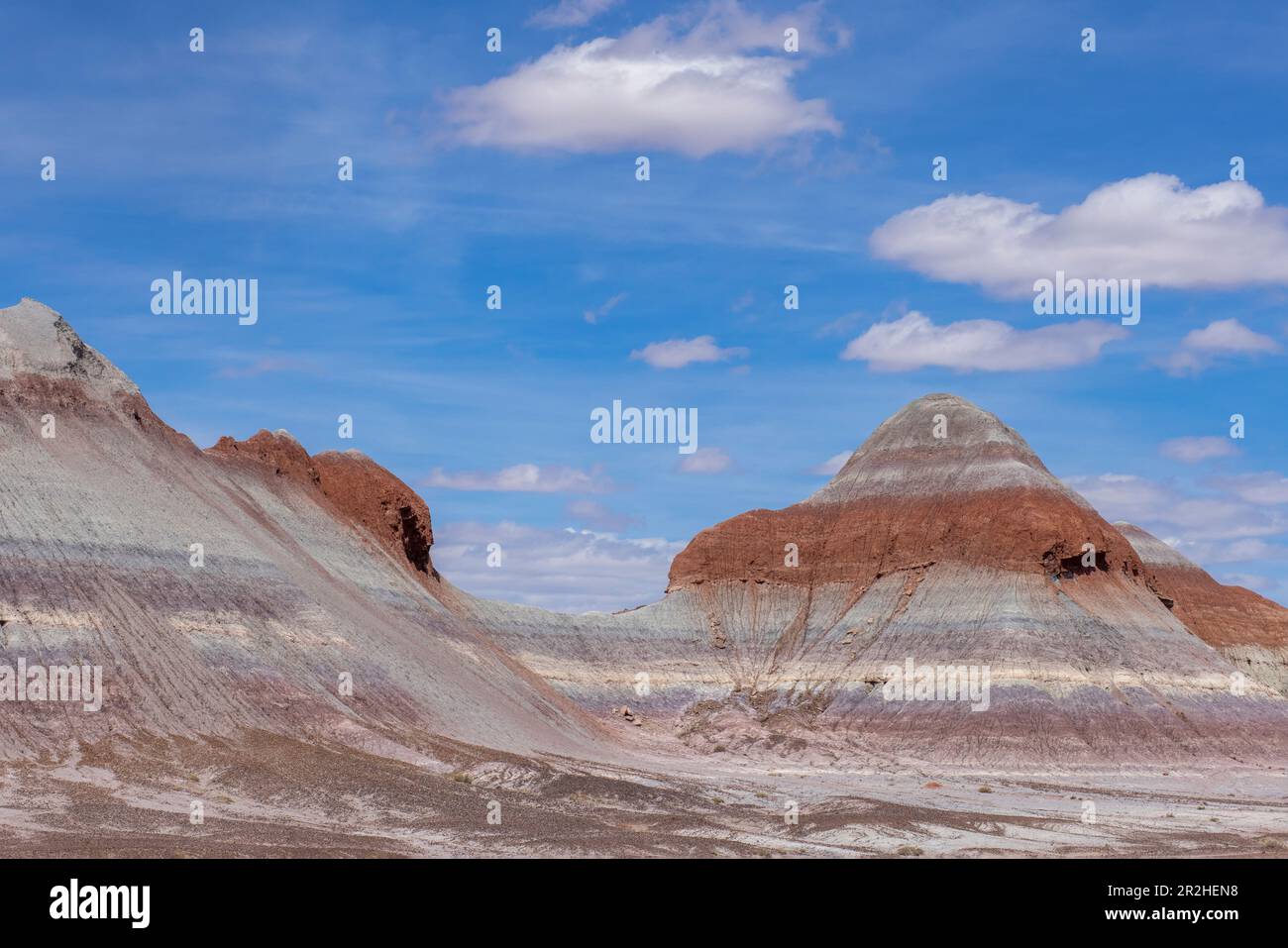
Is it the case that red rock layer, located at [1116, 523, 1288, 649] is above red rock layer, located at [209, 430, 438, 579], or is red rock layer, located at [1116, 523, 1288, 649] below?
below

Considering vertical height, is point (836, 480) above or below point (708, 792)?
above

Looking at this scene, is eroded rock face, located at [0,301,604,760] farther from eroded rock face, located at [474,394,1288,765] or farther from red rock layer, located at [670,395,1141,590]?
red rock layer, located at [670,395,1141,590]

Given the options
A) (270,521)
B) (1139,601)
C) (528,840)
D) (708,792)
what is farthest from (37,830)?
(1139,601)

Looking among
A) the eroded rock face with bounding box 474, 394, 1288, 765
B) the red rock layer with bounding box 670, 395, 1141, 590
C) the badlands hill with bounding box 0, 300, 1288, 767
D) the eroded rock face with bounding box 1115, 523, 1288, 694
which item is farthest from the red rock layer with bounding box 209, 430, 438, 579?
the eroded rock face with bounding box 1115, 523, 1288, 694

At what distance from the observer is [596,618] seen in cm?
9838

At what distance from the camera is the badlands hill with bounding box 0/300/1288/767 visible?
55.5 metres

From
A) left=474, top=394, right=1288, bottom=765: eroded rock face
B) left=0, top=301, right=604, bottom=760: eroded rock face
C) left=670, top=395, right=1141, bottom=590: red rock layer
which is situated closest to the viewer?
left=0, top=301, right=604, bottom=760: eroded rock face

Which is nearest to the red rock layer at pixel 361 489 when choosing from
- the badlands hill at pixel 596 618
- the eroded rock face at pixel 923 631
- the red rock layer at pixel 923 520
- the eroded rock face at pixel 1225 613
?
the badlands hill at pixel 596 618

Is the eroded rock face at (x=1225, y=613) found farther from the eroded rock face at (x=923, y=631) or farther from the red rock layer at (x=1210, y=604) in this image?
the eroded rock face at (x=923, y=631)

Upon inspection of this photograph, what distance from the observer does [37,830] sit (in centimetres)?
3475

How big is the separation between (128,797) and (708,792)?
20453 mm

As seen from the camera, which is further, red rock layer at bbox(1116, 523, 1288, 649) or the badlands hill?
red rock layer at bbox(1116, 523, 1288, 649)
